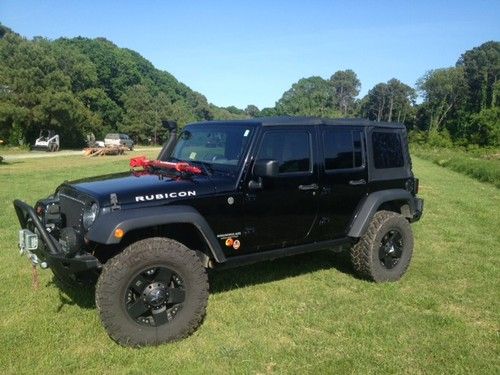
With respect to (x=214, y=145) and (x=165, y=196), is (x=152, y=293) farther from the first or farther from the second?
(x=214, y=145)

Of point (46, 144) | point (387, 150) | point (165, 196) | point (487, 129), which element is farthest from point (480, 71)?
point (165, 196)

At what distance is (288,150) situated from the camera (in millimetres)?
4938

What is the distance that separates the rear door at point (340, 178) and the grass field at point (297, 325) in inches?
33.0

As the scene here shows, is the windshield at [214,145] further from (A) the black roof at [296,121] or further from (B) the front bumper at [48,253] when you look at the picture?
(B) the front bumper at [48,253]

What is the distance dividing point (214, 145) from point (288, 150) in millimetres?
785

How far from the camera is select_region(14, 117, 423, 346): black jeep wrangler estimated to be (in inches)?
156

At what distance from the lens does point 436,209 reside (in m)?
11.8

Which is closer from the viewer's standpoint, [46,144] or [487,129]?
[46,144]

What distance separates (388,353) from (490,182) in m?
18.7

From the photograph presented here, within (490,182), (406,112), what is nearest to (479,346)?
(490,182)

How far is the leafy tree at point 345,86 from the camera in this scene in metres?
150

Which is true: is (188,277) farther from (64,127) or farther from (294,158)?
(64,127)

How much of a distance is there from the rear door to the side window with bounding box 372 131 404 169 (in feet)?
0.80

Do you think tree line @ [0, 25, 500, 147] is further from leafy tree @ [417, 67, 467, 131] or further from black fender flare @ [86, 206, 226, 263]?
black fender flare @ [86, 206, 226, 263]
